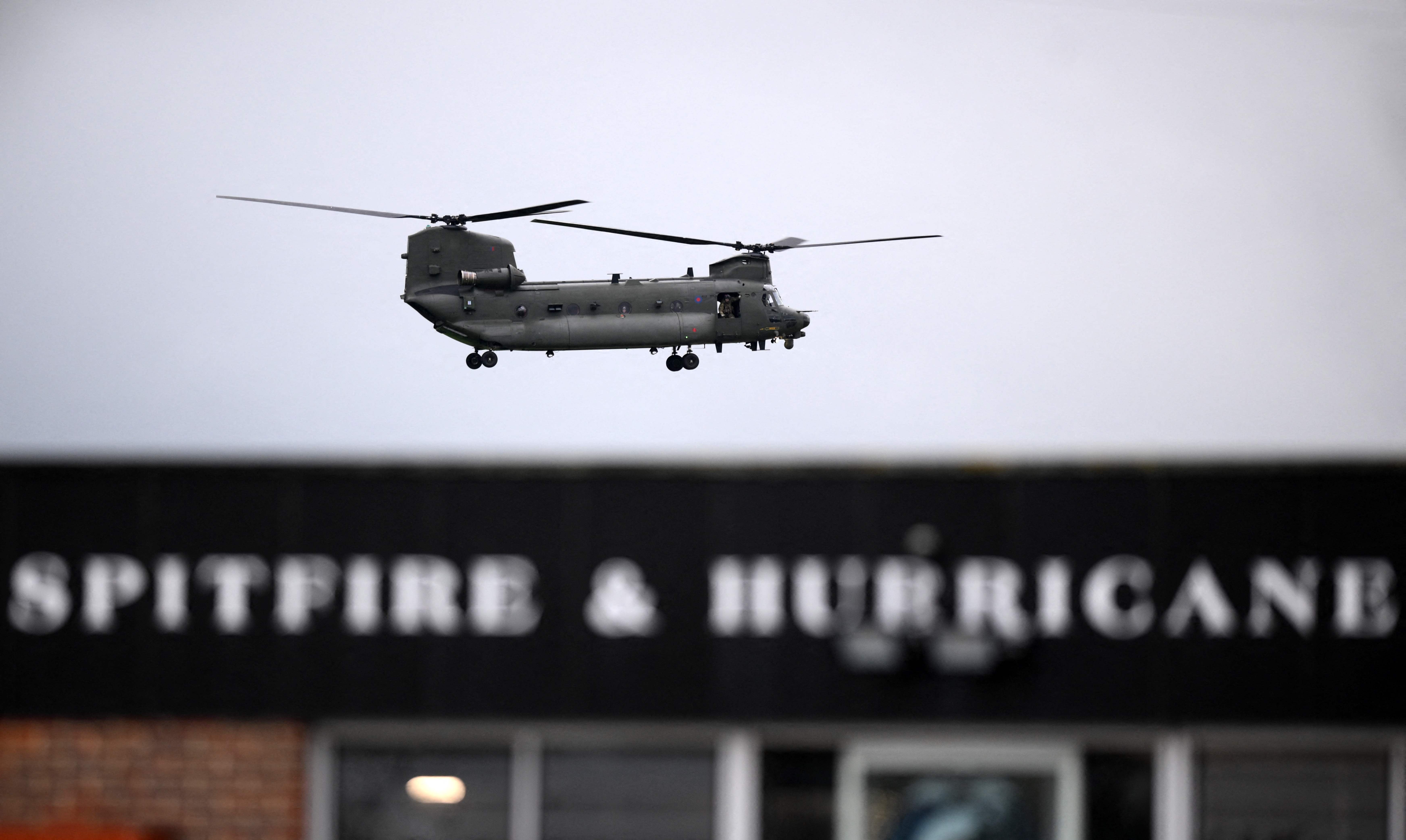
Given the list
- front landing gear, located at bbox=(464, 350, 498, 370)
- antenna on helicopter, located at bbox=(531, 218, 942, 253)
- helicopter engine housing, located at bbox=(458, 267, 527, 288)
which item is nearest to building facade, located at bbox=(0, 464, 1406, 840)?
front landing gear, located at bbox=(464, 350, 498, 370)

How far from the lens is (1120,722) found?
5.53m

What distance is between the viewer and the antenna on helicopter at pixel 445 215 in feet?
20.1

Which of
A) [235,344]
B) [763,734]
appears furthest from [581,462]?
[235,344]

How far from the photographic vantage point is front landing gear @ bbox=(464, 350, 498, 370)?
6.09m

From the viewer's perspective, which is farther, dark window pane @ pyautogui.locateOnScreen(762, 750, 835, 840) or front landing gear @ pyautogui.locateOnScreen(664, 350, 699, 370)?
front landing gear @ pyautogui.locateOnScreen(664, 350, 699, 370)

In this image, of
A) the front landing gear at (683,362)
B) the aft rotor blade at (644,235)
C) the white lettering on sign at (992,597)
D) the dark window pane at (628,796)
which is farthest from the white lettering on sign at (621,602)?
the aft rotor blade at (644,235)

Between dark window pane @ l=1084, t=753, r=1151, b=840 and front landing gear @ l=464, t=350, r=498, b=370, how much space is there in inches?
117

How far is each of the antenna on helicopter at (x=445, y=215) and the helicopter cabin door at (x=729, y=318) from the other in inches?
29.8

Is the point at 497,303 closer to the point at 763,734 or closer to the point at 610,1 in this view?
the point at 610,1

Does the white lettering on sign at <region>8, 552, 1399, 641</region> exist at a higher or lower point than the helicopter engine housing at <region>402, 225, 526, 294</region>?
lower

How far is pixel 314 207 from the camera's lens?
20.3 feet

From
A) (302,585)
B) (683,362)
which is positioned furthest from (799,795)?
(302,585)

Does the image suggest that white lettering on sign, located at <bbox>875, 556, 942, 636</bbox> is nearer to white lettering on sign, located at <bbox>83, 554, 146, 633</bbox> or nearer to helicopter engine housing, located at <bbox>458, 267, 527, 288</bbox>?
helicopter engine housing, located at <bbox>458, 267, 527, 288</bbox>

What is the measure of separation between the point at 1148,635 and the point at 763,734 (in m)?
1.57
